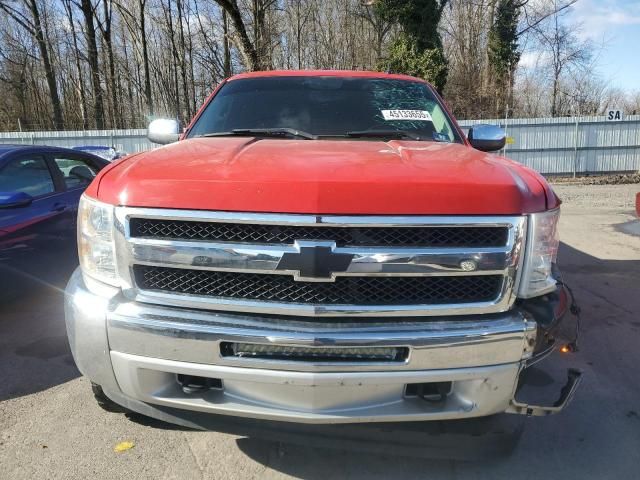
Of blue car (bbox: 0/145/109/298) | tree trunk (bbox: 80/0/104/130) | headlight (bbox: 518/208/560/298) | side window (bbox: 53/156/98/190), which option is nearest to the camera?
headlight (bbox: 518/208/560/298)

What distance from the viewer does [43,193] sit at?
4.98m

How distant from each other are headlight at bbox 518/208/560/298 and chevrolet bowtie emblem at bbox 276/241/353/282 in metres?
0.72

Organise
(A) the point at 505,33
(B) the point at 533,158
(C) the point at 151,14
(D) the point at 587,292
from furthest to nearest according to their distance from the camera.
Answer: (C) the point at 151,14 → (A) the point at 505,33 → (B) the point at 533,158 → (D) the point at 587,292

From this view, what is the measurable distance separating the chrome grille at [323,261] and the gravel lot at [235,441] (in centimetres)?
64

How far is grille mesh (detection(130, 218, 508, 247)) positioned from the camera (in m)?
1.91

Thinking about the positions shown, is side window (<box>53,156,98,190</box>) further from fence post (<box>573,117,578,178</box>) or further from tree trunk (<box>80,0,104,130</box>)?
tree trunk (<box>80,0,104,130</box>)

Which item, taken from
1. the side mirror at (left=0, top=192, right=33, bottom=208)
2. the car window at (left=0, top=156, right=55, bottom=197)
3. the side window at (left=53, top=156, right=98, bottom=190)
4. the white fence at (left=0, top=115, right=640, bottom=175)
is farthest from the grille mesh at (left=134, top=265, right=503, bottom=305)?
the white fence at (left=0, top=115, right=640, bottom=175)

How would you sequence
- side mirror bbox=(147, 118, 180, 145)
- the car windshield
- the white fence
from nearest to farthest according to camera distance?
the car windshield, side mirror bbox=(147, 118, 180, 145), the white fence

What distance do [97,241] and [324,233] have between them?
0.96 metres

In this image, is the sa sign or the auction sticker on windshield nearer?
the auction sticker on windshield

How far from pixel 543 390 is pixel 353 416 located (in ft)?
2.70

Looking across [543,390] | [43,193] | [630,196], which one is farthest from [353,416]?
[630,196]

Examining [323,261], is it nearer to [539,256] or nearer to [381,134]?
[539,256]

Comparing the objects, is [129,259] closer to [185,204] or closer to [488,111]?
[185,204]
